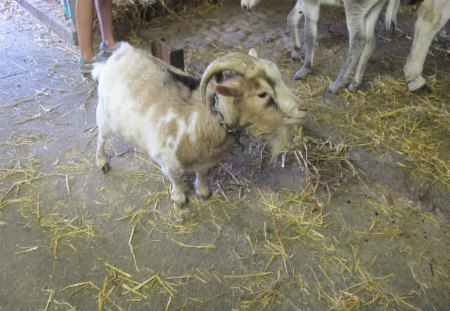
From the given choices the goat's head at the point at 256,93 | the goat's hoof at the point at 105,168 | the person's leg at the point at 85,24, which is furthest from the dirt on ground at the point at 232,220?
the goat's head at the point at 256,93

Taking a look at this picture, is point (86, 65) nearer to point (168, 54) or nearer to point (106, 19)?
point (106, 19)

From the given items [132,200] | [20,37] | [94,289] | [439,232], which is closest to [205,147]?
[132,200]

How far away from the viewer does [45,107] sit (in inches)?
138

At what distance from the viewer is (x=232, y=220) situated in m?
2.54

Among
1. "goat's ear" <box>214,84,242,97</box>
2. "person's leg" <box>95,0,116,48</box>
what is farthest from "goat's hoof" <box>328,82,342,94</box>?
"person's leg" <box>95,0,116,48</box>

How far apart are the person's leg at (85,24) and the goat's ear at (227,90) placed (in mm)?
2413

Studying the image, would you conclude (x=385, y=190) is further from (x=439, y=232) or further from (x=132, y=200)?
(x=132, y=200)

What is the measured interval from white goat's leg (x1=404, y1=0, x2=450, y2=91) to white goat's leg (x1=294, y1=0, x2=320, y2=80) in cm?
89

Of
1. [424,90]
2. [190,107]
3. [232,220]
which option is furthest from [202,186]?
[424,90]

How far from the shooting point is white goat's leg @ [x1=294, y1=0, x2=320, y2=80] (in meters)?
3.58

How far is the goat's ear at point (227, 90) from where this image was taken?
6.12 feet

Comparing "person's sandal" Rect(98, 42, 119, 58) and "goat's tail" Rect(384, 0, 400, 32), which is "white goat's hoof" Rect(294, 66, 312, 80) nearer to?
"goat's tail" Rect(384, 0, 400, 32)

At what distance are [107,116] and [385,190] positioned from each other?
197 cm

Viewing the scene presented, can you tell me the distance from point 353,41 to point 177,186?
214 centimetres
